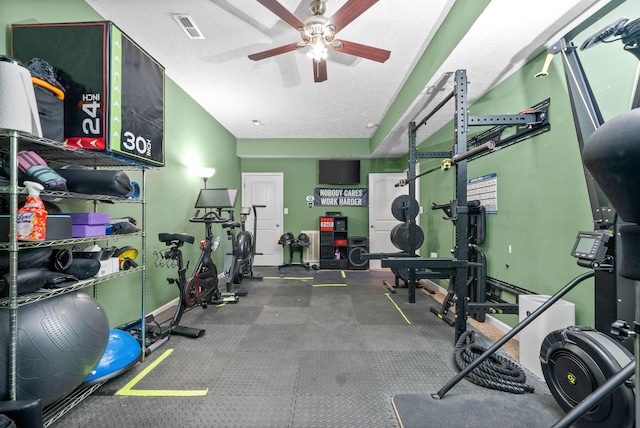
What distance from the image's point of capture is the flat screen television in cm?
589

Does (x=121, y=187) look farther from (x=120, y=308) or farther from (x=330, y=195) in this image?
(x=330, y=195)

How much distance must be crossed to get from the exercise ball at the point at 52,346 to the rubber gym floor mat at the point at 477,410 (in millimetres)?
1733

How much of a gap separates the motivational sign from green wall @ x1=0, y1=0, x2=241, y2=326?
2.14 meters

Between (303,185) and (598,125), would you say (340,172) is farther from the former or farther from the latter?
(598,125)

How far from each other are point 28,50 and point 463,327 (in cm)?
362

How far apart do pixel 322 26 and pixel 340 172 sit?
4.00 m

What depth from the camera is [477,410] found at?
58.6 inches

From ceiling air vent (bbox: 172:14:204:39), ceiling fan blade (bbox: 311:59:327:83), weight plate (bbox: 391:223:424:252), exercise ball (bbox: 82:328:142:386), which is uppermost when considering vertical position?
ceiling air vent (bbox: 172:14:204:39)

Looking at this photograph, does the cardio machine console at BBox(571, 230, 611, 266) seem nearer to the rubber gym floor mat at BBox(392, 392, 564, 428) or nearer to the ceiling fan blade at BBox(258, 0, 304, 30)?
the rubber gym floor mat at BBox(392, 392, 564, 428)

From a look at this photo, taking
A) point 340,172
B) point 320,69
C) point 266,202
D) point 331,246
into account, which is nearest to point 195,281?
point 320,69

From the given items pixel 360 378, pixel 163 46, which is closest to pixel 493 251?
pixel 360 378

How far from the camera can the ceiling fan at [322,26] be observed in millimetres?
1759

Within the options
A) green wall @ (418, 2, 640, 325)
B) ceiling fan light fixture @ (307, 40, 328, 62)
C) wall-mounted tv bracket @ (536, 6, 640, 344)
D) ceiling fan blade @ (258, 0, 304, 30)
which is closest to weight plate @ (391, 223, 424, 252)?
green wall @ (418, 2, 640, 325)

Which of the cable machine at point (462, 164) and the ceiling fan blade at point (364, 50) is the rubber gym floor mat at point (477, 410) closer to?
the cable machine at point (462, 164)
